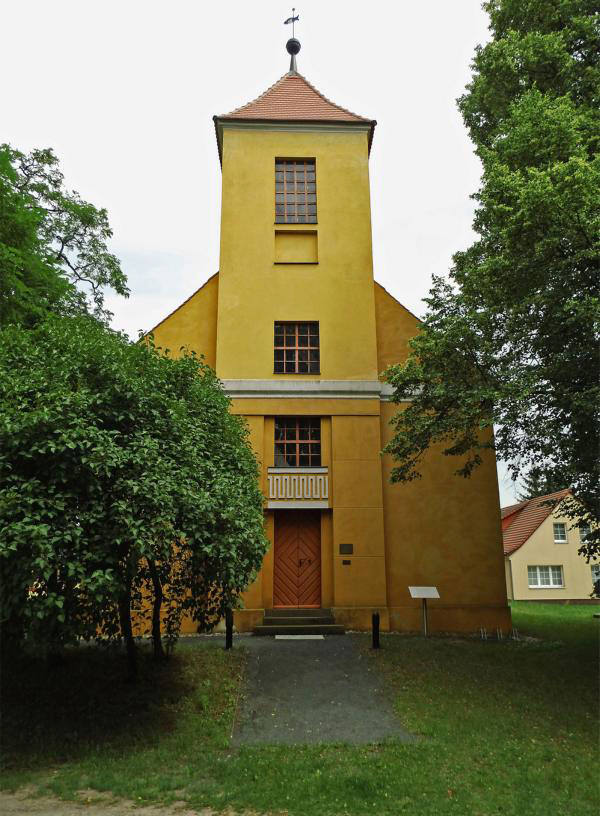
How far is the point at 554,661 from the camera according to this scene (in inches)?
467

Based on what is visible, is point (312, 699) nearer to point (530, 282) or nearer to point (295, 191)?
point (530, 282)

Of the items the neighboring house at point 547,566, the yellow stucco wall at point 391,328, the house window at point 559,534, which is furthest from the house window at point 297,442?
the house window at point 559,534

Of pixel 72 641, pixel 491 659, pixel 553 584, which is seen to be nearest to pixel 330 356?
pixel 491 659

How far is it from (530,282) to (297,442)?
26.5 ft

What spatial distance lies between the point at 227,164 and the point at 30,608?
15.1 m

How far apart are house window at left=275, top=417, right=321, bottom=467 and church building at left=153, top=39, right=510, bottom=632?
4 cm

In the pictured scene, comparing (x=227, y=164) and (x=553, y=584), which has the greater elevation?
(x=227, y=164)

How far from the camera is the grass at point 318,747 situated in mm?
6500

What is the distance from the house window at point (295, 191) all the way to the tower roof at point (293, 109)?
4.44 feet

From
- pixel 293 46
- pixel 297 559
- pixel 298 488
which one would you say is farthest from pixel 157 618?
pixel 293 46

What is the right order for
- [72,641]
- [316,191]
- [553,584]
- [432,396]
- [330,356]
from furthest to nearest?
[553,584] < [316,191] < [330,356] < [432,396] < [72,641]

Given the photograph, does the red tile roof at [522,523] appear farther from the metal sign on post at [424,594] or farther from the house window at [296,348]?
the house window at [296,348]

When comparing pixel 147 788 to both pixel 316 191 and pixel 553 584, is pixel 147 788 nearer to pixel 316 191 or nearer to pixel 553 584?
pixel 316 191

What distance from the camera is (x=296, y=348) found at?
17.2 meters
